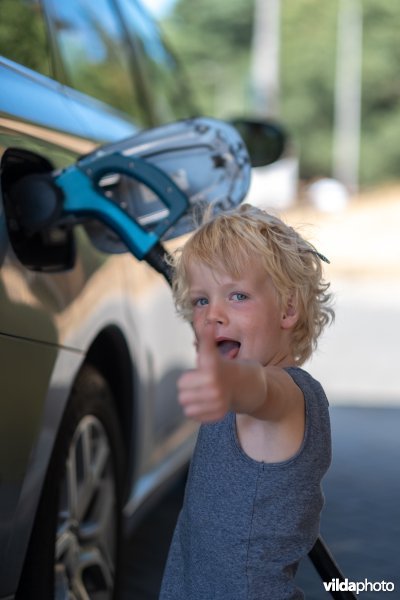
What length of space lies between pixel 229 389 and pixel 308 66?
5374 centimetres

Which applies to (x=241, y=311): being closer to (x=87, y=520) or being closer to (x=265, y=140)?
(x=87, y=520)

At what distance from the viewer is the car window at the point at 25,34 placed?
2855mm

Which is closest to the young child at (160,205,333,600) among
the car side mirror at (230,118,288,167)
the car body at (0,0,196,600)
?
the car body at (0,0,196,600)

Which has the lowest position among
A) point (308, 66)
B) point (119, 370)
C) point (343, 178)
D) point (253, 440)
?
point (253, 440)

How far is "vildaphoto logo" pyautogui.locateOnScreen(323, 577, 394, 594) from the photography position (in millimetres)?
2418

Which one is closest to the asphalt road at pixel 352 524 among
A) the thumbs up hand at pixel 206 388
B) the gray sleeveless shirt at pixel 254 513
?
the gray sleeveless shirt at pixel 254 513

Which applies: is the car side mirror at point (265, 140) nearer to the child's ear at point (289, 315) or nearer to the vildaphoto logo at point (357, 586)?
the vildaphoto logo at point (357, 586)

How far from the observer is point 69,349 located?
2.70 metres

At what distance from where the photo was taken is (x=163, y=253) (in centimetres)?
266

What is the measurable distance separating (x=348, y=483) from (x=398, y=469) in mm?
412

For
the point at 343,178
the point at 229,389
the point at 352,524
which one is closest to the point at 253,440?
the point at 229,389

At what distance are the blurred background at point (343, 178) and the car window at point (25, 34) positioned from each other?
67 centimetres

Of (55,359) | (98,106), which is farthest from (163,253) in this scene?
(98,106)

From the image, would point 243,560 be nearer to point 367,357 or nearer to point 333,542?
point 333,542
